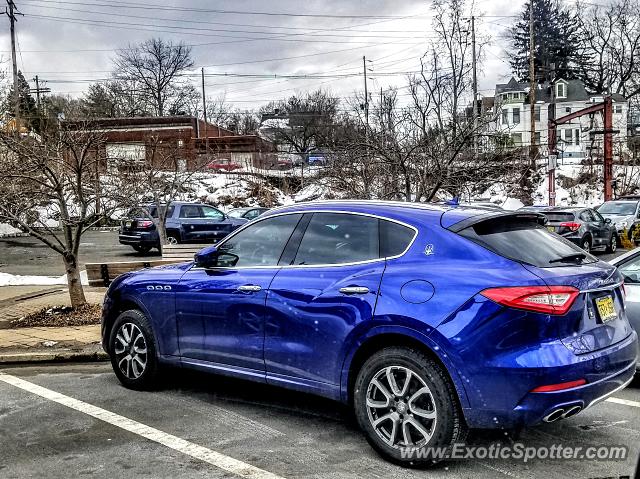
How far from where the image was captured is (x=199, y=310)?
516cm

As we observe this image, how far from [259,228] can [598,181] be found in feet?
140

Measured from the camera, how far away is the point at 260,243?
16.6 feet

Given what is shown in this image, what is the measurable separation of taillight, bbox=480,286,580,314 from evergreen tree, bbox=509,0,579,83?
3013 inches

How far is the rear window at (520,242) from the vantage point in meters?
3.93

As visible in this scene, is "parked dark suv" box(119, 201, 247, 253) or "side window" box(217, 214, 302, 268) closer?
"side window" box(217, 214, 302, 268)

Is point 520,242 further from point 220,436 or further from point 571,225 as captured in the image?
point 571,225

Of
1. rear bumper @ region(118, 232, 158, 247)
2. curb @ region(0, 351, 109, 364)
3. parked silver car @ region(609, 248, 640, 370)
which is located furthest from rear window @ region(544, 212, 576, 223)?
curb @ region(0, 351, 109, 364)

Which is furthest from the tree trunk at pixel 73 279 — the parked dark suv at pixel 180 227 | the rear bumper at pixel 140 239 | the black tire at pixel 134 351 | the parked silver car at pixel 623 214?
the parked silver car at pixel 623 214

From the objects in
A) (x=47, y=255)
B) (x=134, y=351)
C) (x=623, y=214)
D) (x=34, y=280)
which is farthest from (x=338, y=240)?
(x=623, y=214)

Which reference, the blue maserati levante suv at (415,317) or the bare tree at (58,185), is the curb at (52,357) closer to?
the bare tree at (58,185)

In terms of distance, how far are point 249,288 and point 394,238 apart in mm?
1221

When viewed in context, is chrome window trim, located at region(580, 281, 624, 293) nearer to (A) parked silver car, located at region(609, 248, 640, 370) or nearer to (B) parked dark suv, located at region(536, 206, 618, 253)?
(A) parked silver car, located at region(609, 248, 640, 370)

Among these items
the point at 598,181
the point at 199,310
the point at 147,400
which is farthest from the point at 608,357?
the point at 598,181

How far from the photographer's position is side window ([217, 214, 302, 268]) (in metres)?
4.93
